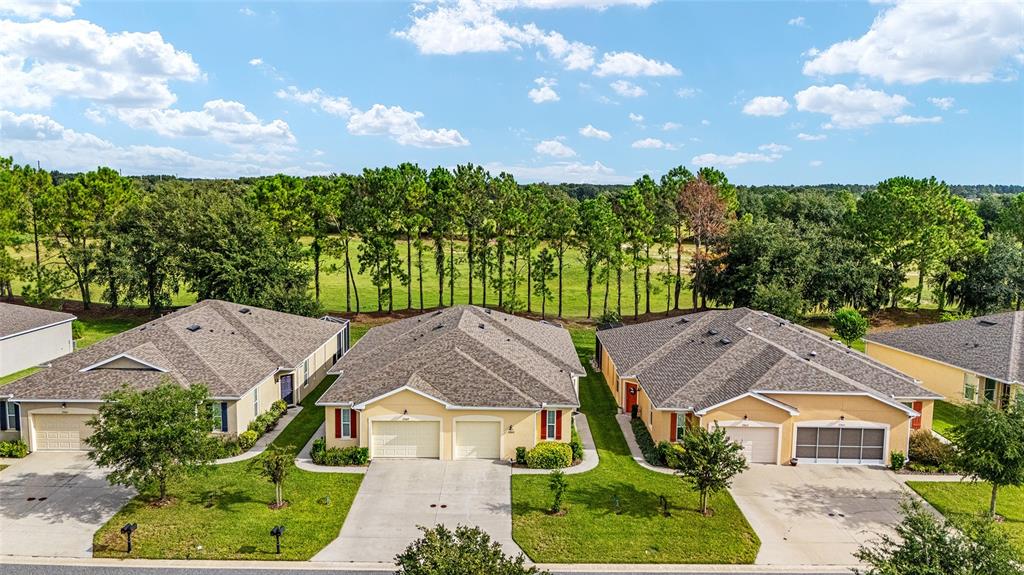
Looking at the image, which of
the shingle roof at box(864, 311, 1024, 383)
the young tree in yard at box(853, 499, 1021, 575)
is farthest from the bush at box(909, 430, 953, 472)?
the young tree in yard at box(853, 499, 1021, 575)

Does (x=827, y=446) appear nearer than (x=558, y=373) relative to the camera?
Yes

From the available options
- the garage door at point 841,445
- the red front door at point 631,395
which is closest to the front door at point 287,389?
the red front door at point 631,395

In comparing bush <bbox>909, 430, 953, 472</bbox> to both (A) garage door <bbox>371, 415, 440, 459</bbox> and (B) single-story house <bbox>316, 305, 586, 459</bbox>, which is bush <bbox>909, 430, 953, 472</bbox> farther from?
(A) garage door <bbox>371, 415, 440, 459</bbox>

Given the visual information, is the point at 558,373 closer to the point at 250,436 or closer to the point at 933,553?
the point at 250,436

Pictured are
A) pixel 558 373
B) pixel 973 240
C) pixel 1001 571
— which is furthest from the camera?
pixel 973 240

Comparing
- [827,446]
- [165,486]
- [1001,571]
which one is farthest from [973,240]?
[165,486]

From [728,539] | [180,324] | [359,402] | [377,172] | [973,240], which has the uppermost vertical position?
[377,172]

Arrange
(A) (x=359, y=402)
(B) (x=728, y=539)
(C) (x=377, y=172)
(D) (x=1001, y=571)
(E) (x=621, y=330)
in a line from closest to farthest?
(D) (x=1001, y=571) → (B) (x=728, y=539) → (A) (x=359, y=402) → (E) (x=621, y=330) → (C) (x=377, y=172)
